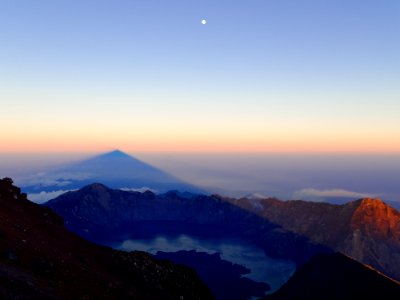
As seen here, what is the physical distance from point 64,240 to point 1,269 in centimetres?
3147

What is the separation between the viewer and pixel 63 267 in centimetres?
4997

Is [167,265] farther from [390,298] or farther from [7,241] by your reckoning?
[390,298]

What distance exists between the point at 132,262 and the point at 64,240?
1546cm

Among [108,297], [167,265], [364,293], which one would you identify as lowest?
[364,293]

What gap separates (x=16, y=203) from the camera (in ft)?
237

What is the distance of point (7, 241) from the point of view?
154ft

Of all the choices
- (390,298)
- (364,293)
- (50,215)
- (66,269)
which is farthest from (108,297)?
(364,293)

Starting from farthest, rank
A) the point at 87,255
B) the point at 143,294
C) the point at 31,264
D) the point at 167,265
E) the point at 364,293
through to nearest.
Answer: the point at 364,293 → the point at 167,265 → the point at 87,255 → the point at 143,294 → the point at 31,264

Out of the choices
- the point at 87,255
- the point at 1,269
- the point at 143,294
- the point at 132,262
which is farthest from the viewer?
the point at 132,262

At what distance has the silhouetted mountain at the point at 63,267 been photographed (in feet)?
134

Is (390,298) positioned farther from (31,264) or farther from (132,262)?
(31,264)

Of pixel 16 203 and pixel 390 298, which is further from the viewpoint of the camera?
pixel 390 298

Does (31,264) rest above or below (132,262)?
above

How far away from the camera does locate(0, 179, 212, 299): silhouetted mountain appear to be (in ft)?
134
